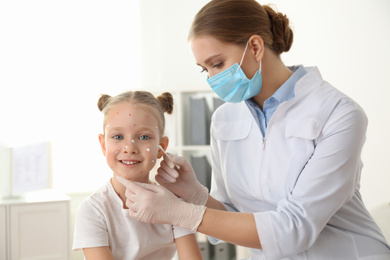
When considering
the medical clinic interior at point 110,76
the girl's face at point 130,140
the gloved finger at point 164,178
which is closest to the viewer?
the girl's face at point 130,140

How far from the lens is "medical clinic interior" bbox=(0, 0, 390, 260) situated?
10.7 feet

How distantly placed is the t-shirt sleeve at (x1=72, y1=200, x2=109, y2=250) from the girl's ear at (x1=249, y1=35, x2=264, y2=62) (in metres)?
0.74

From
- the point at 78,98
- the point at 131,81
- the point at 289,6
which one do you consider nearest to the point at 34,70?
Result: the point at 78,98

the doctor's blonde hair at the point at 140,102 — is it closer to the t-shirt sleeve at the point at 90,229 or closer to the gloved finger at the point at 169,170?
the gloved finger at the point at 169,170

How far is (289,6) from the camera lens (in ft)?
12.5

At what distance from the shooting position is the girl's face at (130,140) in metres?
1.42

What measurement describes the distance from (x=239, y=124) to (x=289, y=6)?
7.99 ft

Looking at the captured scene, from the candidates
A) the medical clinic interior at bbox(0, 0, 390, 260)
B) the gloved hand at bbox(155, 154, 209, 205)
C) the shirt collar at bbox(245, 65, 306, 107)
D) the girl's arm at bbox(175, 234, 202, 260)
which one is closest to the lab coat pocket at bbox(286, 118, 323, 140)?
the shirt collar at bbox(245, 65, 306, 107)

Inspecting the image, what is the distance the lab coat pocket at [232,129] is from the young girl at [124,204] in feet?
1.06

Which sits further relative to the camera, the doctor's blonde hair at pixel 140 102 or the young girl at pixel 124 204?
the doctor's blonde hair at pixel 140 102

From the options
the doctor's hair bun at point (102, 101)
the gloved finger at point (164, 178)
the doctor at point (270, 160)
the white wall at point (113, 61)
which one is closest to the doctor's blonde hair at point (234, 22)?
the doctor at point (270, 160)

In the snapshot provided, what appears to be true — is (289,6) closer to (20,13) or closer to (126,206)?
(20,13)

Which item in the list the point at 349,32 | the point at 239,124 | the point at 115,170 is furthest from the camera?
the point at 349,32

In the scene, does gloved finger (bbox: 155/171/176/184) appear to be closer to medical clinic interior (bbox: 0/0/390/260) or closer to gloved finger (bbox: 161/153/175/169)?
gloved finger (bbox: 161/153/175/169)
